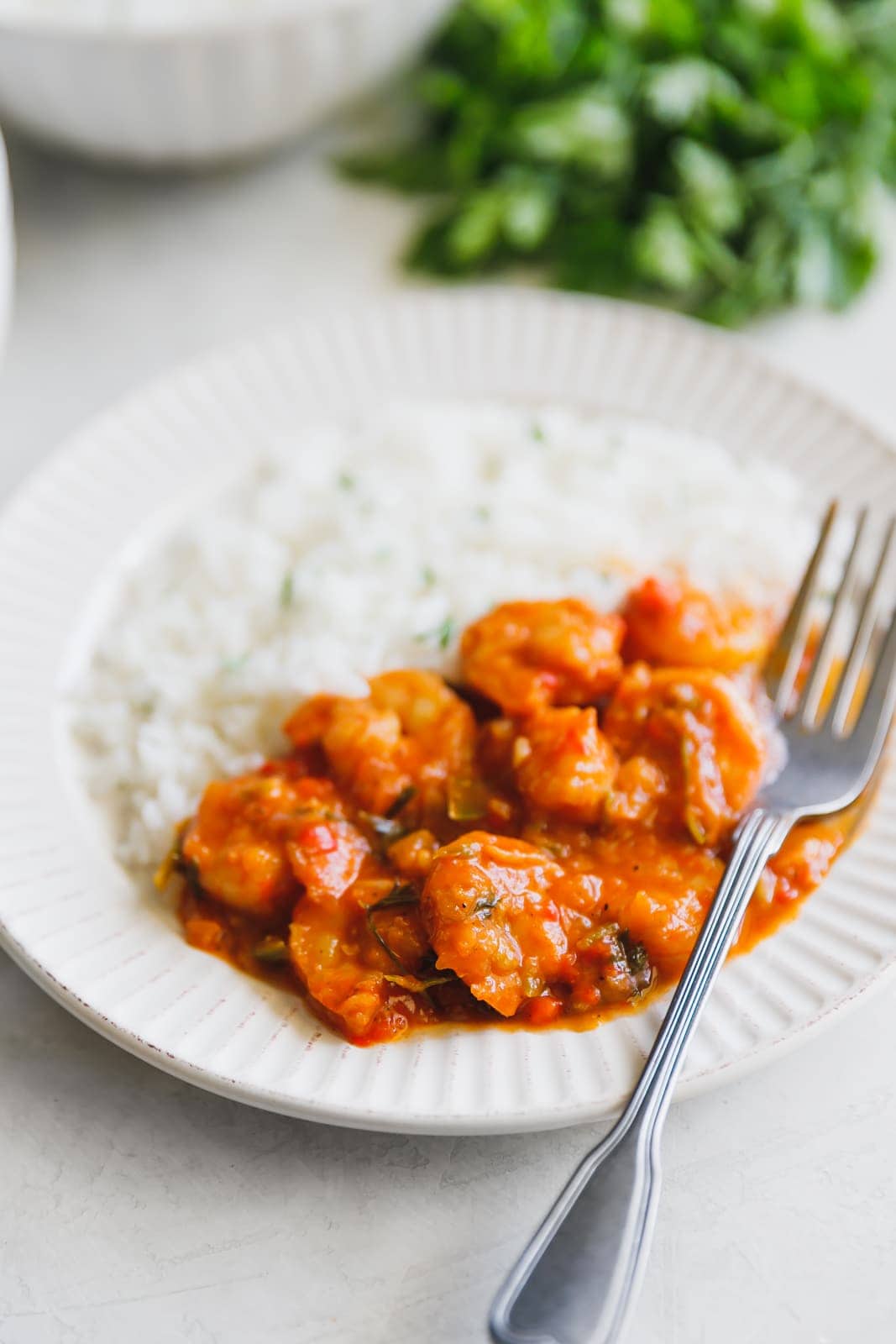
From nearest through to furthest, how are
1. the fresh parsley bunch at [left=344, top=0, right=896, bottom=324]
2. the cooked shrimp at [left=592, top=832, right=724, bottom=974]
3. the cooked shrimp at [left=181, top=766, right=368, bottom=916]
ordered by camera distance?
1. the cooked shrimp at [left=592, top=832, right=724, bottom=974]
2. the cooked shrimp at [left=181, top=766, right=368, bottom=916]
3. the fresh parsley bunch at [left=344, top=0, right=896, bottom=324]

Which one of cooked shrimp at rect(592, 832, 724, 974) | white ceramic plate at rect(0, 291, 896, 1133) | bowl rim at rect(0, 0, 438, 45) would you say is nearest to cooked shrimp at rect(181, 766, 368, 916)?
white ceramic plate at rect(0, 291, 896, 1133)

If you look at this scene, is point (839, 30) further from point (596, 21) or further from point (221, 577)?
point (221, 577)

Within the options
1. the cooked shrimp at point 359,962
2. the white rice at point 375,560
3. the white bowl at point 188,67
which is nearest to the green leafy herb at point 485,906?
the cooked shrimp at point 359,962

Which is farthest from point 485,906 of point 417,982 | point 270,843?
point 270,843

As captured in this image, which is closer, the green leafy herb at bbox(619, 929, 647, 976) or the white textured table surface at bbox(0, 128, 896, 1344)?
the white textured table surface at bbox(0, 128, 896, 1344)

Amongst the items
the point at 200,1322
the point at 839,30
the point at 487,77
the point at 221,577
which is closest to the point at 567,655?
the point at 221,577

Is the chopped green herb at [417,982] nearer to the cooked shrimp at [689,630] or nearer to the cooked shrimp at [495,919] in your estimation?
the cooked shrimp at [495,919]

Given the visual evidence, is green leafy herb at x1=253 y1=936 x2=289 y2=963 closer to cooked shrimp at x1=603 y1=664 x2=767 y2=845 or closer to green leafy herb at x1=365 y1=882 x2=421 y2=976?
green leafy herb at x1=365 y1=882 x2=421 y2=976
